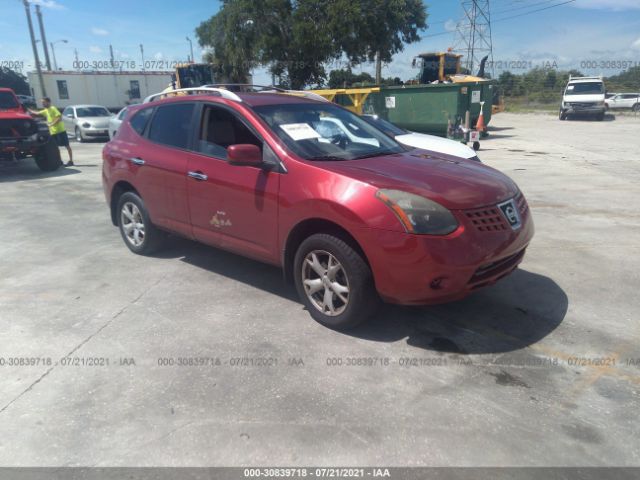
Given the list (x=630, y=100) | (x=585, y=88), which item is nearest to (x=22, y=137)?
(x=585, y=88)

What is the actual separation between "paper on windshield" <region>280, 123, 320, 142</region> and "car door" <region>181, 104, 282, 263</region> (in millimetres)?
233

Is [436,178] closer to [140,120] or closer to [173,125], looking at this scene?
[173,125]

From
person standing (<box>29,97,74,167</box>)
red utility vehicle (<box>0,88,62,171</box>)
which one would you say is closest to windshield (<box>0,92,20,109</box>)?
red utility vehicle (<box>0,88,62,171</box>)

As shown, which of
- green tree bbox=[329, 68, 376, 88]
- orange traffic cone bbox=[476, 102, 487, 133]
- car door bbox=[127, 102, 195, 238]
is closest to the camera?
car door bbox=[127, 102, 195, 238]

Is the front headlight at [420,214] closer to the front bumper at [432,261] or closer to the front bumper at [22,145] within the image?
the front bumper at [432,261]

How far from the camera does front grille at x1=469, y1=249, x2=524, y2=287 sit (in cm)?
326

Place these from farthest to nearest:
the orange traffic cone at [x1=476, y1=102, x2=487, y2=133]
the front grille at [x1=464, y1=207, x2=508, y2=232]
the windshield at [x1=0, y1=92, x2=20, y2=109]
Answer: the orange traffic cone at [x1=476, y1=102, x2=487, y2=133], the windshield at [x1=0, y1=92, x2=20, y2=109], the front grille at [x1=464, y1=207, x2=508, y2=232]

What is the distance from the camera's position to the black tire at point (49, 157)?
11.5 meters

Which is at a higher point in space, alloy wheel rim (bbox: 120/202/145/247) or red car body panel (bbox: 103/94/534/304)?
red car body panel (bbox: 103/94/534/304)

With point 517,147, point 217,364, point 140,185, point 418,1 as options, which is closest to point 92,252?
point 140,185

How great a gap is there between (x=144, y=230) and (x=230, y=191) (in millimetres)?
1709

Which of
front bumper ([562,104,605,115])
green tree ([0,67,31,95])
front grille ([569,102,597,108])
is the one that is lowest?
front bumper ([562,104,605,115])

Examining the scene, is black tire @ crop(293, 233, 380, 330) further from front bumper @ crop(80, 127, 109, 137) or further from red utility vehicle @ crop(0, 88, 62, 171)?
front bumper @ crop(80, 127, 109, 137)

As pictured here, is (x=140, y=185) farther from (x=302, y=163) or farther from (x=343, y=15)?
(x=343, y=15)
